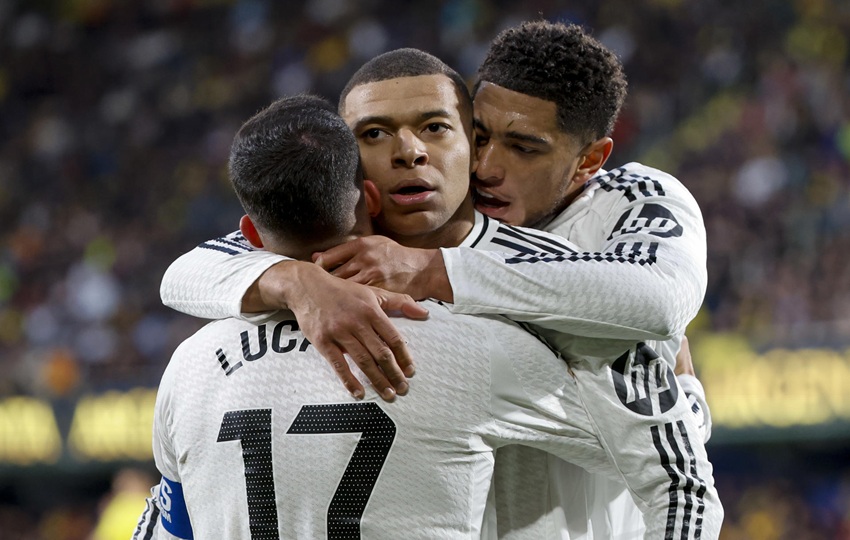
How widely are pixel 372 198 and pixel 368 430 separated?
0.55 meters

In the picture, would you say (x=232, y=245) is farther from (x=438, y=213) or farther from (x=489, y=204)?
(x=489, y=204)

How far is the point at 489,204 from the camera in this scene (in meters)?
2.80

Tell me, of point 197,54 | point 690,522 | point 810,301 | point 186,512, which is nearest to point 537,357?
point 690,522

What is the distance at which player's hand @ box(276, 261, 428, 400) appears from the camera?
75.7 inches

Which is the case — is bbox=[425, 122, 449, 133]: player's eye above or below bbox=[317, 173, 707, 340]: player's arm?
above

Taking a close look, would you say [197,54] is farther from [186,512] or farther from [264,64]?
[186,512]

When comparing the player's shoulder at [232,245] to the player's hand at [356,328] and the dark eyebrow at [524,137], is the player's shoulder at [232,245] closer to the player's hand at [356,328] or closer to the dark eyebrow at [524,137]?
the player's hand at [356,328]

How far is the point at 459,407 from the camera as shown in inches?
76.1

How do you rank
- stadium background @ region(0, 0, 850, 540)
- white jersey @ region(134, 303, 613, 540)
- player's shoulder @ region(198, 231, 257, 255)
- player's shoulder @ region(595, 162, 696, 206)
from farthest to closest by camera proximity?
stadium background @ region(0, 0, 850, 540) < player's shoulder @ region(595, 162, 696, 206) < player's shoulder @ region(198, 231, 257, 255) < white jersey @ region(134, 303, 613, 540)

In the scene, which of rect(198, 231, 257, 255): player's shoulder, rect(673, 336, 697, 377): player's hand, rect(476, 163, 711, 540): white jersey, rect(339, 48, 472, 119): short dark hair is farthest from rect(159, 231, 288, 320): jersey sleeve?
rect(673, 336, 697, 377): player's hand

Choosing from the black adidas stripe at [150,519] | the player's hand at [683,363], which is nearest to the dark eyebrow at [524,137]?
the player's hand at [683,363]

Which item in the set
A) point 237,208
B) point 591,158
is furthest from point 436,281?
point 237,208

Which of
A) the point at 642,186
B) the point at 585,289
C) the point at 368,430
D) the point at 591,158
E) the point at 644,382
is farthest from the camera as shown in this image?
the point at 591,158

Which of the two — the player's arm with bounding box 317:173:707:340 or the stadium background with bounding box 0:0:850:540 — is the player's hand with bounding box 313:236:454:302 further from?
the stadium background with bounding box 0:0:850:540
